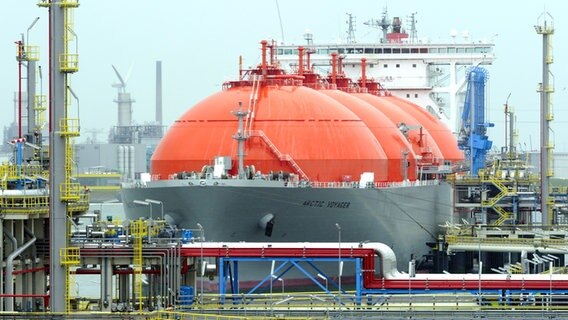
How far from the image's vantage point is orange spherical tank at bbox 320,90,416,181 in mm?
67938

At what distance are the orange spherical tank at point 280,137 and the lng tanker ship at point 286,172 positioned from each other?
0.04m

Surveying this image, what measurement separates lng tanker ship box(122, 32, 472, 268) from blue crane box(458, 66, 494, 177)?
10709 millimetres

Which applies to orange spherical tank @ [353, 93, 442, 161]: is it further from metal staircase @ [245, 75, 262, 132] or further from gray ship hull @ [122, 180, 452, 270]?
metal staircase @ [245, 75, 262, 132]

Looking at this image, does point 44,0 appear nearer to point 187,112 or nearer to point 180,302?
point 180,302

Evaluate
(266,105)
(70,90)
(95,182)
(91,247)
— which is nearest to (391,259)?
(91,247)

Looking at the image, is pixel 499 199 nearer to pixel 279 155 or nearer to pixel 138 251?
pixel 279 155

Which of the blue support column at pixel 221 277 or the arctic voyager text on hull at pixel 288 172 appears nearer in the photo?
the blue support column at pixel 221 277

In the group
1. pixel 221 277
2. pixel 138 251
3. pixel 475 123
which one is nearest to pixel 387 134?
pixel 475 123

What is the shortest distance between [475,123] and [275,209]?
27.6 metres

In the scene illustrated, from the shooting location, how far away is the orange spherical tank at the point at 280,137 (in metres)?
61.8

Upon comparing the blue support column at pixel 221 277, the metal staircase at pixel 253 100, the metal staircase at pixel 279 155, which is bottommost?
the blue support column at pixel 221 277

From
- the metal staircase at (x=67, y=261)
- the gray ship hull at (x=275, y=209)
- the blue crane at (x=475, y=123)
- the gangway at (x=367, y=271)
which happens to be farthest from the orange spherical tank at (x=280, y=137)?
the metal staircase at (x=67, y=261)

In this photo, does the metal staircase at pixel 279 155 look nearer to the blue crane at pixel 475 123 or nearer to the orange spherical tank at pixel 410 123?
the orange spherical tank at pixel 410 123

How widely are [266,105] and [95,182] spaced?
119 metres
